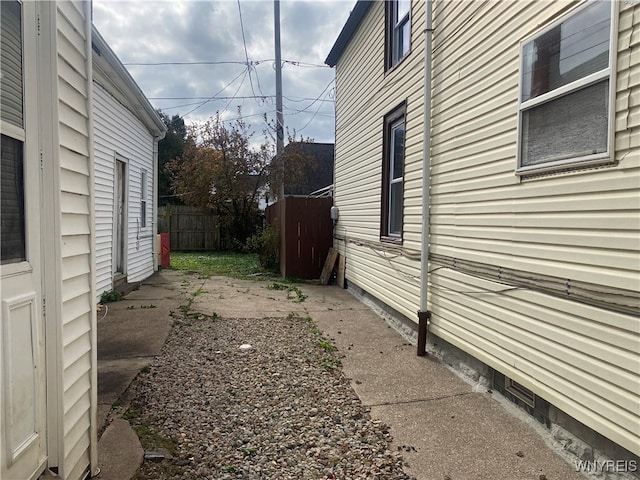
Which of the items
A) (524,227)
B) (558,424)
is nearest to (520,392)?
(558,424)

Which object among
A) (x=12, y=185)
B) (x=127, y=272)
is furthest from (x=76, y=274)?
(x=127, y=272)

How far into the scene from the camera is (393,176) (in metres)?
6.16

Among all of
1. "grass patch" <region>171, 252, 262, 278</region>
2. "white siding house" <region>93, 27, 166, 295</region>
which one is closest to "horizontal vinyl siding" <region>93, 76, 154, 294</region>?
"white siding house" <region>93, 27, 166, 295</region>

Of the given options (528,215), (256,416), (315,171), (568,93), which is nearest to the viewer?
(568,93)

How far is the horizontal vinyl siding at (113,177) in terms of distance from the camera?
6723mm

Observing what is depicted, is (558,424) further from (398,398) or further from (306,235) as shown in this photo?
(306,235)

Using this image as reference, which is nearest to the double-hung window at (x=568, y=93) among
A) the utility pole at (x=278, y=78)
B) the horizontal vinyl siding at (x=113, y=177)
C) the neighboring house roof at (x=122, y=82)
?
the neighboring house roof at (x=122, y=82)

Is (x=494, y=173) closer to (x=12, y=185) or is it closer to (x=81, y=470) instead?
(x=12, y=185)

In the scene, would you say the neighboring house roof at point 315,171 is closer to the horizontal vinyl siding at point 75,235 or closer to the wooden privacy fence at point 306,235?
the wooden privacy fence at point 306,235

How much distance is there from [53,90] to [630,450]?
3.36 metres

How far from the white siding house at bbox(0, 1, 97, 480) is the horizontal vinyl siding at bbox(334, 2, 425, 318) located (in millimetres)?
3579

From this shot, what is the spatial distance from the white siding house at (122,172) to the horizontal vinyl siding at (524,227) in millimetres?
4566

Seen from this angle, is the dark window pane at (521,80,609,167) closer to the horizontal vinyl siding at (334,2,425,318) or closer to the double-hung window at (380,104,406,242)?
the horizontal vinyl siding at (334,2,425,318)

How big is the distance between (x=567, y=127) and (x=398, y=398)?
7.69 ft
